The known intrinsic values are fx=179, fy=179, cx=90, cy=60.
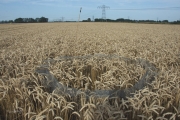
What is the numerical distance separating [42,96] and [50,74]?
49.9 inches

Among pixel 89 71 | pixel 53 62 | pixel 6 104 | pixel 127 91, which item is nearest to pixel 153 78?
pixel 127 91

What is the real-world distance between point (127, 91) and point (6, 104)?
2306 millimetres

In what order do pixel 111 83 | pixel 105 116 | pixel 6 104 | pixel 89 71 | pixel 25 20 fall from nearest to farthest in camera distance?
pixel 105 116 → pixel 6 104 → pixel 111 83 → pixel 89 71 → pixel 25 20

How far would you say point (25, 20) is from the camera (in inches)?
4195

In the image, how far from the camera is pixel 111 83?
3855mm

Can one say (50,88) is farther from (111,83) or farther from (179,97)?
(179,97)

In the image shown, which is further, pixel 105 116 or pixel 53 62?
pixel 53 62

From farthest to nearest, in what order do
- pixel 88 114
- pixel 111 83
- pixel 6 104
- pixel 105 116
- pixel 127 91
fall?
pixel 111 83, pixel 127 91, pixel 6 104, pixel 105 116, pixel 88 114

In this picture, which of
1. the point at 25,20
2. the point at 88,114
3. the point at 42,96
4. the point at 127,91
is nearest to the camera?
the point at 88,114

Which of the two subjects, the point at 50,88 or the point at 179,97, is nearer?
the point at 179,97

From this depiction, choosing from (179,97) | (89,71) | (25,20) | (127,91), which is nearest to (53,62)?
(89,71)

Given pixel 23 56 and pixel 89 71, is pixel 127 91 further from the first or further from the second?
pixel 23 56

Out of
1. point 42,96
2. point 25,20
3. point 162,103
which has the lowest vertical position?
point 162,103

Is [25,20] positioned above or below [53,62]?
above
